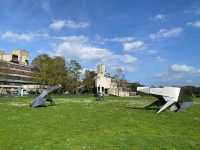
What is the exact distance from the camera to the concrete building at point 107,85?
10450cm

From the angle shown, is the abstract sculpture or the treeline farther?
the treeline

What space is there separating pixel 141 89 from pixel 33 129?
15.1m

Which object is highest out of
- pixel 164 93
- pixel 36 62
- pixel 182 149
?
pixel 36 62

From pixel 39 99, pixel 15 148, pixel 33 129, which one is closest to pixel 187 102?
pixel 39 99

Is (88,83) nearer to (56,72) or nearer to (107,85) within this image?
(107,85)

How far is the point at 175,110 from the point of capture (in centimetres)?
2636

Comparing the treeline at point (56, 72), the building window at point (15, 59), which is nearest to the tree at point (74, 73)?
the treeline at point (56, 72)

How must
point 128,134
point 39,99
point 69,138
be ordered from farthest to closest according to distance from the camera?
point 39,99
point 128,134
point 69,138

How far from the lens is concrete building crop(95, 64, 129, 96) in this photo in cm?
10450

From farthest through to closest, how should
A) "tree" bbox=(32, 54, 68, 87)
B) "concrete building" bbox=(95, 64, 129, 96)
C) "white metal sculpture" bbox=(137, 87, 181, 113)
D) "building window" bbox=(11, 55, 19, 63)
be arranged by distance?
"building window" bbox=(11, 55, 19, 63)
"concrete building" bbox=(95, 64, 129, 96)
"tree" bbox=(32, 54, 68, 87)
"white metal sculpture" bbox=(137, 87, 181, 113)

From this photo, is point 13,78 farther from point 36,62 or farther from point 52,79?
point 52,79

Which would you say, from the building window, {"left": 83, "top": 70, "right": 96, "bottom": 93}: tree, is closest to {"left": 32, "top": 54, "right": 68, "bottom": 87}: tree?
{"left": 83, "top": 70, "right": 96, "bottom": 93}: tree

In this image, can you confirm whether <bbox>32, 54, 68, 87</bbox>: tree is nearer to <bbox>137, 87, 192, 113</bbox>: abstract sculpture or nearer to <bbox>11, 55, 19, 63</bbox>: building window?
<bbox>11, 55, 19, 63</bbox>: building window

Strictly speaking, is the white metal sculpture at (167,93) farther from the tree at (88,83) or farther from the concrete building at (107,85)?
the tree at (88,83)
